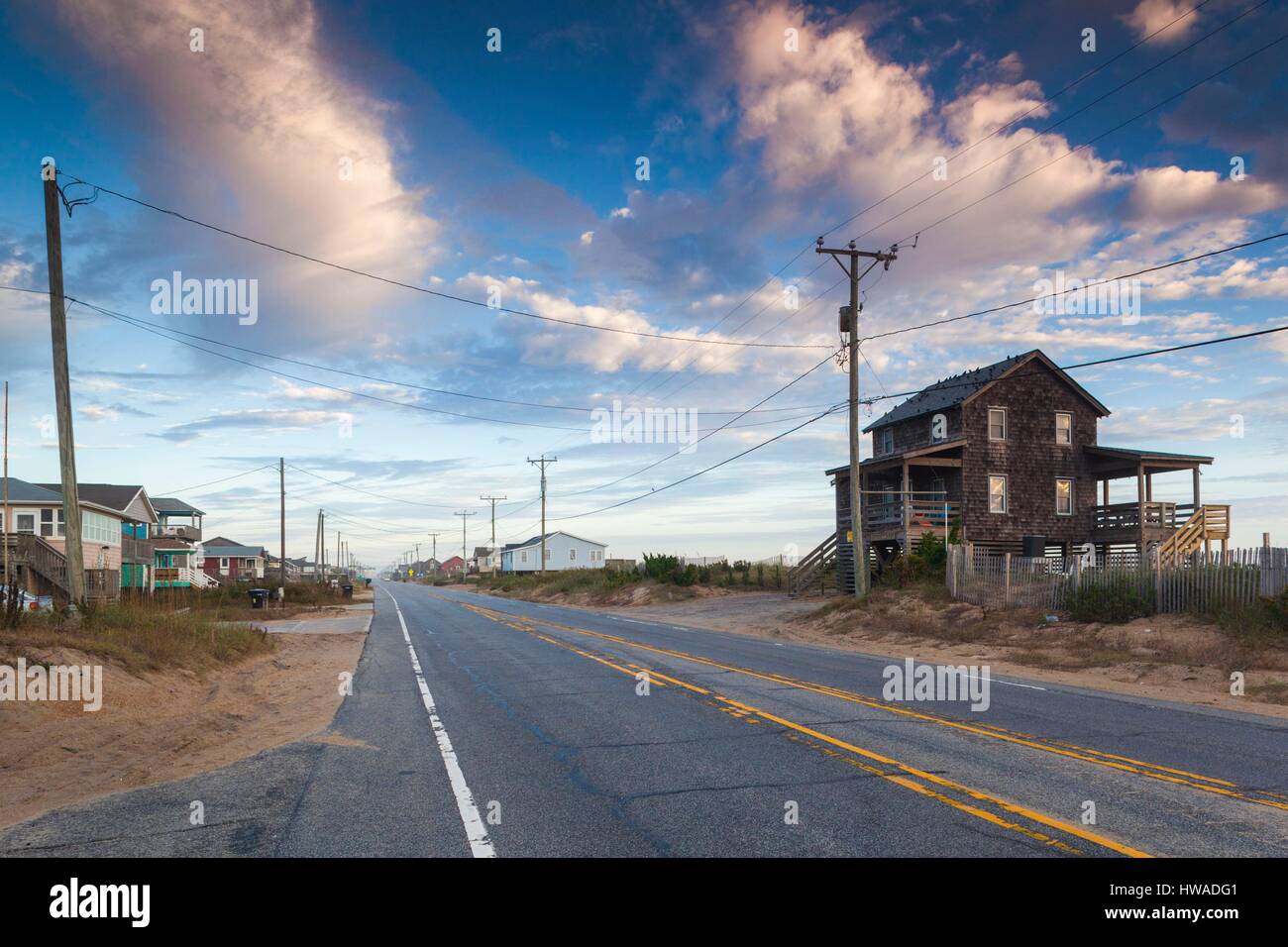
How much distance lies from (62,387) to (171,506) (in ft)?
290

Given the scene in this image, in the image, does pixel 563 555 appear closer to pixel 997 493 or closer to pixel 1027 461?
pixel 997 493

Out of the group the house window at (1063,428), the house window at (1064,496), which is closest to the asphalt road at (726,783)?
the house window at (1064,496)

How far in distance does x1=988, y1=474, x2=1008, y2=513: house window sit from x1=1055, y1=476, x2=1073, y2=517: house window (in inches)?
116

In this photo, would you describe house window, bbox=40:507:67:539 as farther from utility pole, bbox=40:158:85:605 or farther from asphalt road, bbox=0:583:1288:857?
asphalt road, bbox=0:583:1288:857

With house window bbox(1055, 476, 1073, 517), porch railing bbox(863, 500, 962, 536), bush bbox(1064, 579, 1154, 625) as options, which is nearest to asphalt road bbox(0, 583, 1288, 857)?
bush bbox(1064, 579, 1154, 625)

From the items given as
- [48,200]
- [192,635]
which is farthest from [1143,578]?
[48,200]

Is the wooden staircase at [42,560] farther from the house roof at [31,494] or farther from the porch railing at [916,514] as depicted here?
the porch railing at [916,514]

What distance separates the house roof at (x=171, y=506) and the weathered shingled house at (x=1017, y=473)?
77400 mm

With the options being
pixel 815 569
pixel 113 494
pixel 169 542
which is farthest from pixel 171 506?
pixel 815 569

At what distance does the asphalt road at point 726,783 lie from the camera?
6.03 metres

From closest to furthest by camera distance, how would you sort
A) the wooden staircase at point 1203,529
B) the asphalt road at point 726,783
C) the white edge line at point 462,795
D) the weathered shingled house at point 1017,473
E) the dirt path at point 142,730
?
the white edge line at point 462,795 → the asphalt road at point 726,783 → the dirt path at point 142,730 → the wooden staircase at point 1203,529 → the weathered shingled house at point 1017,473

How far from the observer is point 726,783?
773 centimetres

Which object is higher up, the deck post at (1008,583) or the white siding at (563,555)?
the deck post at (1008,583)
